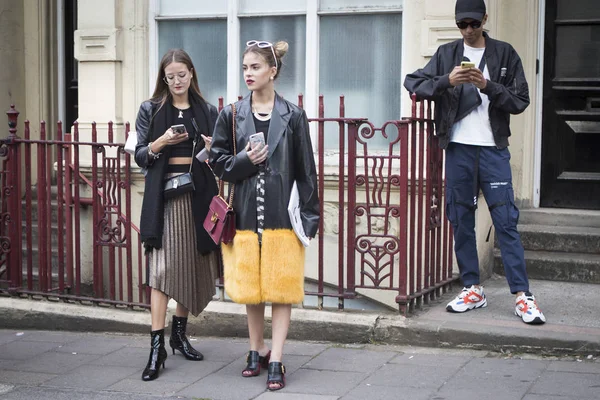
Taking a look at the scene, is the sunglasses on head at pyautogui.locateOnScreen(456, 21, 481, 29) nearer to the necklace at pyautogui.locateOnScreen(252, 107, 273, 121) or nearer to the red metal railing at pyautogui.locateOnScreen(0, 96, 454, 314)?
the red metal railing at pyautogui.locateOnScreen(0, 96, 454, 314)

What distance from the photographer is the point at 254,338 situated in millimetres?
5836

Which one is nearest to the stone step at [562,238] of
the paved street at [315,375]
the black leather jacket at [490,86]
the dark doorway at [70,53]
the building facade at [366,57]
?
the building facade at [366,57]

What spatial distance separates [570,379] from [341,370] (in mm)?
1356

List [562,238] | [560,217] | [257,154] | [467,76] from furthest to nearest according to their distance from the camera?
[560,217] → [562,238] → [467,76] → [257,154]

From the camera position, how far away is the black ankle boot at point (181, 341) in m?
6.33

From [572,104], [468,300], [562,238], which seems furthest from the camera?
[572,104]

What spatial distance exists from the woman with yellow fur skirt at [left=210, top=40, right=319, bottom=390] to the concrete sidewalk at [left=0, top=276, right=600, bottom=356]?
111 centimetres

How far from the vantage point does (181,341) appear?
6.36 meters

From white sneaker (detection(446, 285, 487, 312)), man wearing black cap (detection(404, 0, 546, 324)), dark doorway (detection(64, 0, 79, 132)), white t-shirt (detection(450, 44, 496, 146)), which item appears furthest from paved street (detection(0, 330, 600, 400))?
dark doorway (detection(64, 0, 79, 132))

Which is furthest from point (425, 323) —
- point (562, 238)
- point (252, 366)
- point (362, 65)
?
point (362, 65)

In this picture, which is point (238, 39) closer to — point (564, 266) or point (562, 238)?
point (562, 238)

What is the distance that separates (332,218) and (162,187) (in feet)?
8.67

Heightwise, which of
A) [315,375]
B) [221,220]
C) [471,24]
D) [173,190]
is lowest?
[315,375]

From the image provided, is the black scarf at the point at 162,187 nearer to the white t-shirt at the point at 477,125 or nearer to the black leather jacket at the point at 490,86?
the black leather jacket at the point at 490,86
